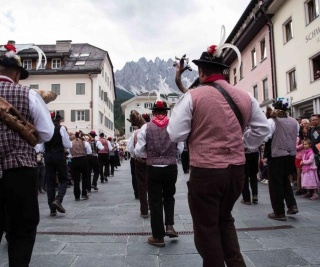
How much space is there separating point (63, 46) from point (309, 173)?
41.6m

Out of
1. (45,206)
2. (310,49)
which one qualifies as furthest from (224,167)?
(310,49)

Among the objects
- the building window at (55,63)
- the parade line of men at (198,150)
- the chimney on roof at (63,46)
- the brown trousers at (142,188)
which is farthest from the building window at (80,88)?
the parade line of men at (198,150)

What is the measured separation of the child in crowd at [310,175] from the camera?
8398mm

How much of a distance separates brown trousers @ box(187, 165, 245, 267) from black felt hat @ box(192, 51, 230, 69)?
0.87 metres

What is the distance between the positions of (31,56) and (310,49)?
3415cm

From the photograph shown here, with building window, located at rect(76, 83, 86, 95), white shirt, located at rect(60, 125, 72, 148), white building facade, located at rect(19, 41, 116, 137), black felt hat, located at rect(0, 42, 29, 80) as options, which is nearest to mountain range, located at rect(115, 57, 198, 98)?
white building facade, located at rect(19, 41, 116, 137)

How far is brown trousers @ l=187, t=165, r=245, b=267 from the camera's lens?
265 cm

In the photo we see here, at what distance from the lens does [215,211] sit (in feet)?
8.80

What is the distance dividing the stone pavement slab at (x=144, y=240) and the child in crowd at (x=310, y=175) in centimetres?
109

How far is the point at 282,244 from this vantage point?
4398mm

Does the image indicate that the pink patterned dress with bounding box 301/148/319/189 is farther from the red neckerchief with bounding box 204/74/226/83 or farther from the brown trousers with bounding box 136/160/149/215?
the red neckerchief with bounding box 204/74/226/83

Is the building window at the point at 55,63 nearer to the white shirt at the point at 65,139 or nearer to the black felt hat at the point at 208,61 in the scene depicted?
the white shirt at the point at 65,139

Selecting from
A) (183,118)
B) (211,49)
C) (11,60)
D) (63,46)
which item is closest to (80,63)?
(63,46)

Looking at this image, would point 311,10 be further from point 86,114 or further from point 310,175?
point 86,114
